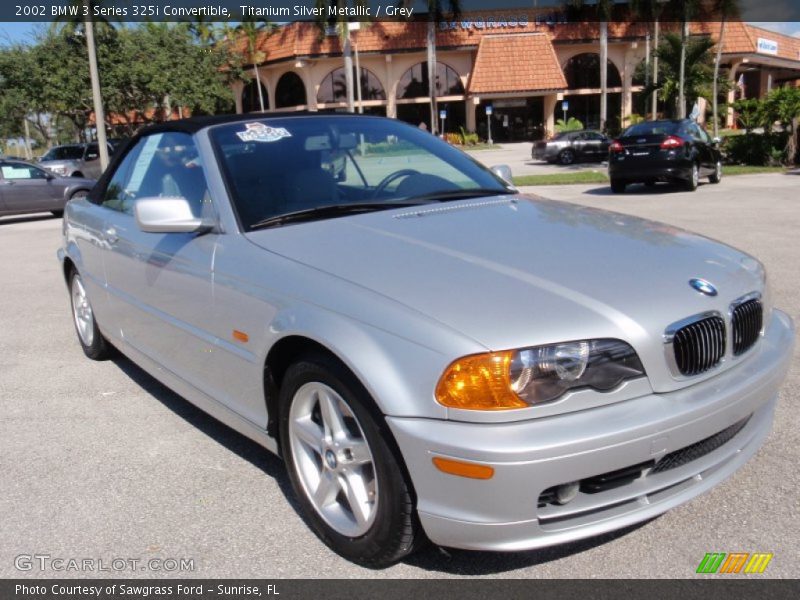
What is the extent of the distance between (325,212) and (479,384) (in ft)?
4.69

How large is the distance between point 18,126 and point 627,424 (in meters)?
54.5

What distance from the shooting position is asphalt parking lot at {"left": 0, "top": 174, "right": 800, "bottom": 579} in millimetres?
2693

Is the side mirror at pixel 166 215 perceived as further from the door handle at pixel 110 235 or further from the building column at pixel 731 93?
the building column at pixel 731 93

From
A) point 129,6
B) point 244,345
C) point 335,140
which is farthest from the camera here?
point 129,6

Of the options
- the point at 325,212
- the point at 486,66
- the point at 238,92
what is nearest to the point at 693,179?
the point at 325,212

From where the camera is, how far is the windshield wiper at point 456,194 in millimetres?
3654

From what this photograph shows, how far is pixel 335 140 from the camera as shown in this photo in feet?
12.7

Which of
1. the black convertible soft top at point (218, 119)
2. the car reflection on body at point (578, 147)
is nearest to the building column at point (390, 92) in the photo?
the car reflection on body at point (578, 147)

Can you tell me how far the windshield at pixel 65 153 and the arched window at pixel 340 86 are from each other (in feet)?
96.1

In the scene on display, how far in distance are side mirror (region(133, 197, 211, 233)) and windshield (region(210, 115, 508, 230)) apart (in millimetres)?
222

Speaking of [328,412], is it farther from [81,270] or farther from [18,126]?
[18,126]

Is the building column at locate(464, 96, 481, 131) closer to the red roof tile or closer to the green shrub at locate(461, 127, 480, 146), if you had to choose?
the red roof tile

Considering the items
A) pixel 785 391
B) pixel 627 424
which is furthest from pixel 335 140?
pixel 785 391

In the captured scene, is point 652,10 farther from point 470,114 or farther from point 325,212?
point 325,212
